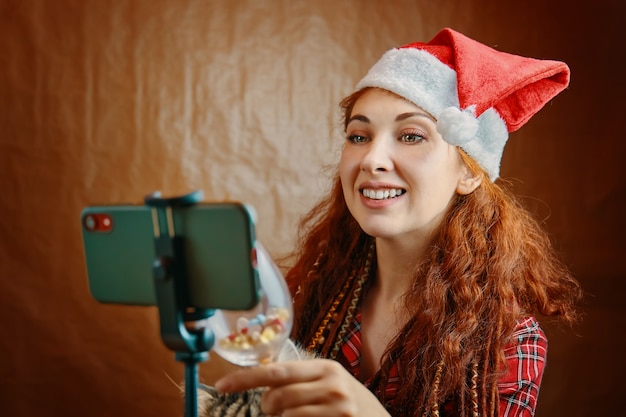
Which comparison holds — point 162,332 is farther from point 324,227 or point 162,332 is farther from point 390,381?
point 324,227

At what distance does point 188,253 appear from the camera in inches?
23.5

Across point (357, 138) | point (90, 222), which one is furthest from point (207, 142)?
point (90, 222)

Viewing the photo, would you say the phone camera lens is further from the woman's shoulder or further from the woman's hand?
the woman's shoulder

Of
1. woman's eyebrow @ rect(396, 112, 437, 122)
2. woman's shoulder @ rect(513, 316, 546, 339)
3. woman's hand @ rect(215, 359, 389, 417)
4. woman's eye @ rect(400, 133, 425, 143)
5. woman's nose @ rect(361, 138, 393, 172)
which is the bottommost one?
woman's shoulder @ rect(513, 316, 546, 339)

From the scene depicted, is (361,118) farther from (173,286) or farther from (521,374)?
(173,286)

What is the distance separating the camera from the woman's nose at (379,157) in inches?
39.3

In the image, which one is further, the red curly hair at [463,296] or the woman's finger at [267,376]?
the red curly hair at [463,296]

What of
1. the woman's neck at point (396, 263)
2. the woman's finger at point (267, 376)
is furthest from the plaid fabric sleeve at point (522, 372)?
the woman's finger at point (267, 376)

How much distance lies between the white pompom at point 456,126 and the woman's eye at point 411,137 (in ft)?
0.17

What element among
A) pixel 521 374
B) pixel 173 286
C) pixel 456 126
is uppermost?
pixel 456 126

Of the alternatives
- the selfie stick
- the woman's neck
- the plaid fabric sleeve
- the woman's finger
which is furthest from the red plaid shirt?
the selfie stick

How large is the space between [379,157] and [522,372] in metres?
0.37

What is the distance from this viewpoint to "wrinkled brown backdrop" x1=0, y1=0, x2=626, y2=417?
3.91ft

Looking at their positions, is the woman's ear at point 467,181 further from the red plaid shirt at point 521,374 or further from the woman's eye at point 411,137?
the red plaid shirt at point 521,374
